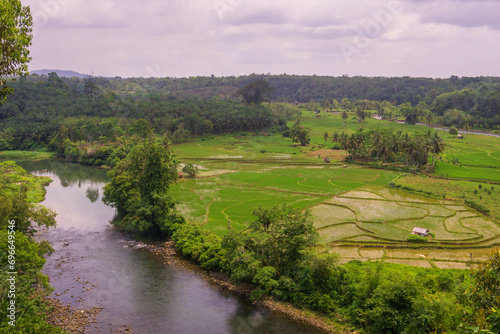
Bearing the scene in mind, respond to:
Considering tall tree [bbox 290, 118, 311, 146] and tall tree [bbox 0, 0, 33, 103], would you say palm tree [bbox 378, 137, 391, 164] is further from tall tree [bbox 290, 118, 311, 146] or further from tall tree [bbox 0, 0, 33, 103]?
tall tree [bbox 0, 0, 33, 103]

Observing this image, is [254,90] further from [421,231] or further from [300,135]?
[421,231]

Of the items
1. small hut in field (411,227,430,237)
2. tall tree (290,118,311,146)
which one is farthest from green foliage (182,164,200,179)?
tall tree (290,118,311,146)

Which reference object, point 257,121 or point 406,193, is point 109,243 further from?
point 257,121

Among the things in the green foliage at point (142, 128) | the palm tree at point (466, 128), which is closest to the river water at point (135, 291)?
the green foliage at point (142, 128)

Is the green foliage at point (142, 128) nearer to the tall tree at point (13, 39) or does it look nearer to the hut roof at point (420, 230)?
the hut roof at point (420, 230)

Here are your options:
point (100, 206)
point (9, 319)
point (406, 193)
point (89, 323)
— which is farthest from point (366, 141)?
point (9, 319)
